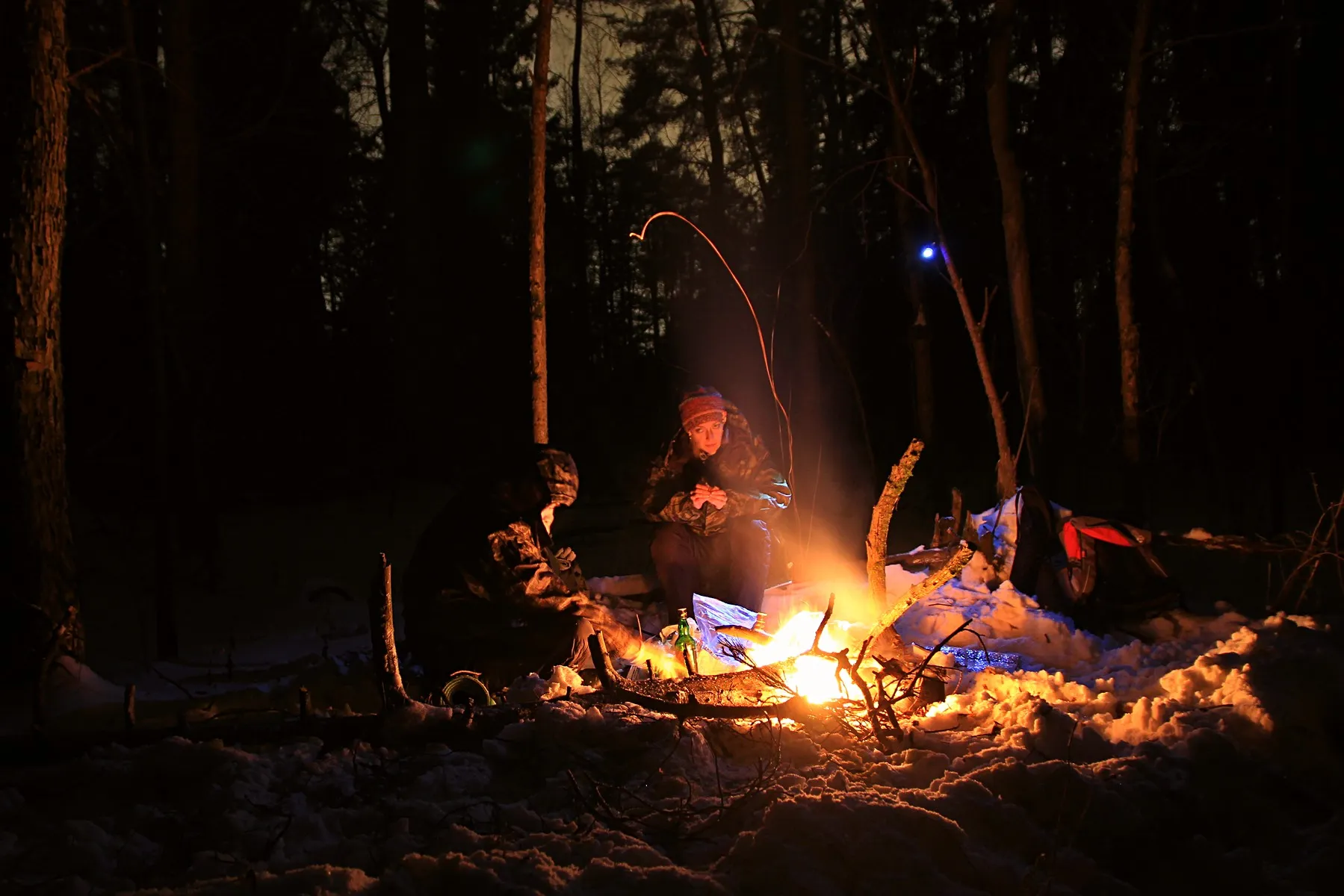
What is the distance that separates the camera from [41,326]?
444 cm

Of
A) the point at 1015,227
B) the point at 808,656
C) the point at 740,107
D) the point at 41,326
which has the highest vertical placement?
the point at 740,107

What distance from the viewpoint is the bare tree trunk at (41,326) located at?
4.32 metres

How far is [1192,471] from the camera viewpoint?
15.0m

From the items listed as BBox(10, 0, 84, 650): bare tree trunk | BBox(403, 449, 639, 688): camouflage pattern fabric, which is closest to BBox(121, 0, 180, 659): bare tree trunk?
BBox(10, 0, 84, 650): bare tree trunk

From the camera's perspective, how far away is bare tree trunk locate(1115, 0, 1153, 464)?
22.0 feet

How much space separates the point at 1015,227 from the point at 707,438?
349cm

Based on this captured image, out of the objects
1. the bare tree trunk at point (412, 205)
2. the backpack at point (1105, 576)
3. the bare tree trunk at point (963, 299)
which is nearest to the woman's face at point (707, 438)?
the bare tree trunk at point (963, 299)

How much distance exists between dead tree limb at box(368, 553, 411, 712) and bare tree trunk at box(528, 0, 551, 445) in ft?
9.45

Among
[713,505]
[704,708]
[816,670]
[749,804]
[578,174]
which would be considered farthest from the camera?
[578,174]

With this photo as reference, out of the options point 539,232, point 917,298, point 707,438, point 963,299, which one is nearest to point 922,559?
point 707,438

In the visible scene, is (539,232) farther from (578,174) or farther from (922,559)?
(578,174)

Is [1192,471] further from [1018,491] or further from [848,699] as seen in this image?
[848,699]

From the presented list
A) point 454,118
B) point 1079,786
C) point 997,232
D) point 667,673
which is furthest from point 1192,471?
point 454,118

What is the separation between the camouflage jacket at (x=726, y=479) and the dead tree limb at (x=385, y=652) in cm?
258
